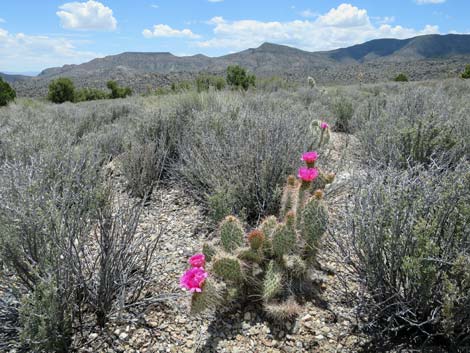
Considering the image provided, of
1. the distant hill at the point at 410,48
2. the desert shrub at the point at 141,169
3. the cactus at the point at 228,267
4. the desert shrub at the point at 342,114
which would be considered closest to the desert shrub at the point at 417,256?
the cactus at the point at 228,267

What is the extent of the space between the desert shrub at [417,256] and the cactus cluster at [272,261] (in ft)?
1.16

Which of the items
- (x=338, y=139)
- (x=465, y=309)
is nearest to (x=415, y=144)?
(x=338, y=139)

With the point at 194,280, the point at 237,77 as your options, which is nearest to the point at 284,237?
the point at 194,280

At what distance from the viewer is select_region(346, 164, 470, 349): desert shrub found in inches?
75.3

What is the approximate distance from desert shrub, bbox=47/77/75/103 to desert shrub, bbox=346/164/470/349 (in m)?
33.4

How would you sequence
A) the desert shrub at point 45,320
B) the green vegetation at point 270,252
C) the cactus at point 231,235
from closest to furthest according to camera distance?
the desert shrub at point 45,320, the green vegetation at point 270,252, the cactus at point 231,235

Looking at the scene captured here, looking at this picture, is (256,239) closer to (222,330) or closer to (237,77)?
(222,330)

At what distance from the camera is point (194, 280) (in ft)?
6.91

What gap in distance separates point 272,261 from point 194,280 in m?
0.63

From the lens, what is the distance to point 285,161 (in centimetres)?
374

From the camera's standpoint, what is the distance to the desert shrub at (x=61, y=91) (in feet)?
100

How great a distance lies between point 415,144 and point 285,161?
1.74m

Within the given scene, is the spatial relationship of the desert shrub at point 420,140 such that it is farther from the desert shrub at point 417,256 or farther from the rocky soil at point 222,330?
the rocky soil at point 222,330

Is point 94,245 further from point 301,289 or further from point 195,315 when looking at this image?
point 301,289
